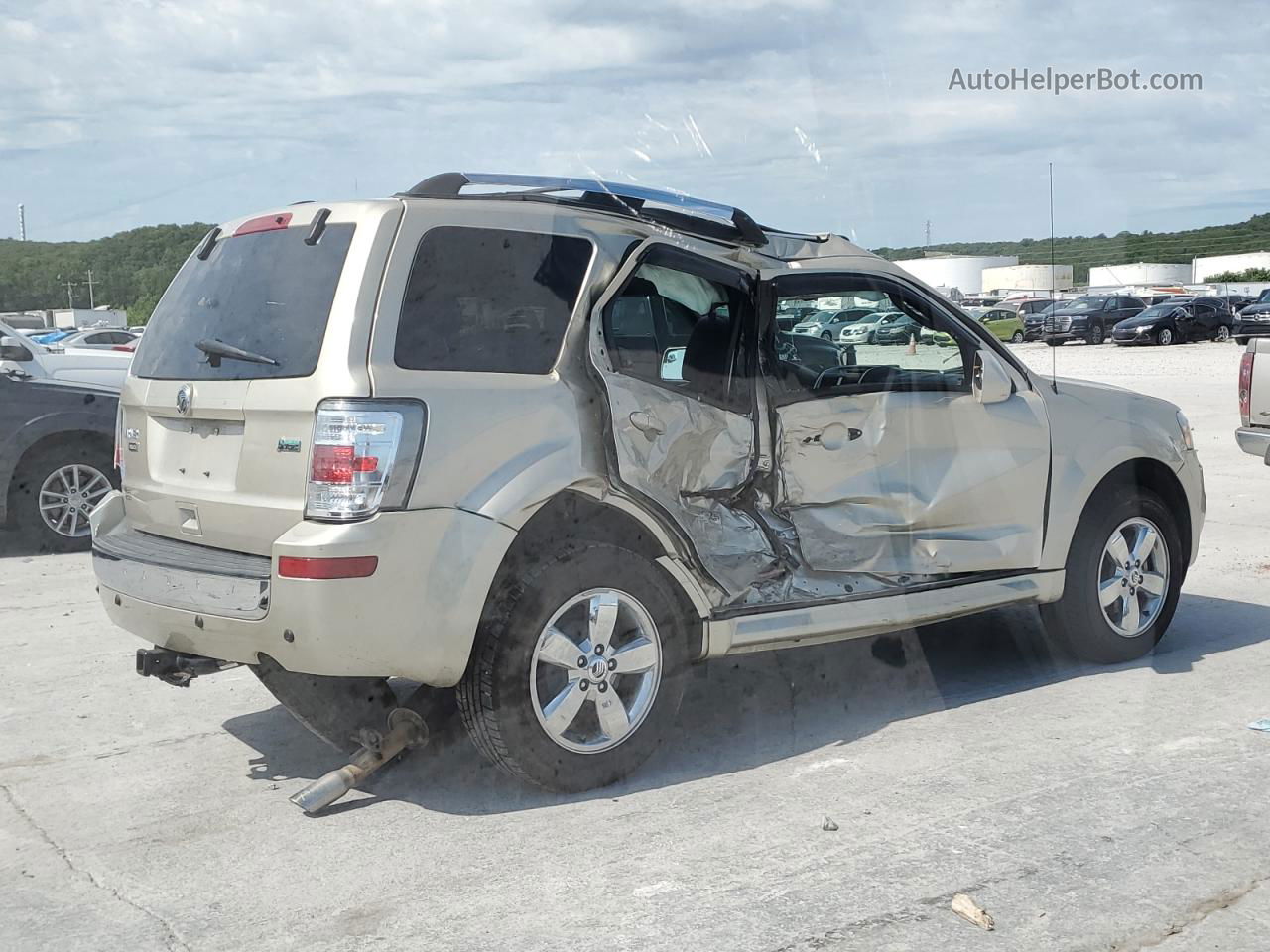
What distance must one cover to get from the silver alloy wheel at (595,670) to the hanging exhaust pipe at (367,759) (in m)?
0.52

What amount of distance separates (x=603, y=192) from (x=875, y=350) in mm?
1428

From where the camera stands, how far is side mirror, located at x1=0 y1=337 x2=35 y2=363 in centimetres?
921

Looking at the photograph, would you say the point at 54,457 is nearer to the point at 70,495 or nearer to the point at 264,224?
the point at 70,495

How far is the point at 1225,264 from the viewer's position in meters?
91.2

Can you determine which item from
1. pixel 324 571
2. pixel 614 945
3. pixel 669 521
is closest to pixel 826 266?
pixel 669 521

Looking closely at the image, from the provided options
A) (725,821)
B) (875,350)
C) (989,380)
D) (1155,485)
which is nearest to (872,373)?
(875,350)

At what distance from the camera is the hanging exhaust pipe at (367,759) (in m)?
4.58

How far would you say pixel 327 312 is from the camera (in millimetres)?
4406

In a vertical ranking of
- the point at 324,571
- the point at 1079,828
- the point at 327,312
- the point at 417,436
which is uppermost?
the point at 327,312

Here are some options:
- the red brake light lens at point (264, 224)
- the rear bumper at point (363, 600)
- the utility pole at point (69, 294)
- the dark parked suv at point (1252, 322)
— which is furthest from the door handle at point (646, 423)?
the dark parked suv at point (1252, 322)

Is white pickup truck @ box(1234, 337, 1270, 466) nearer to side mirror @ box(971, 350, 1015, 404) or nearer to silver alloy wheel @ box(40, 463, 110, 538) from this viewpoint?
side mirror @ box(971, 350, 1015, 404)

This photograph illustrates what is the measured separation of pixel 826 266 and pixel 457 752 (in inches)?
94.7

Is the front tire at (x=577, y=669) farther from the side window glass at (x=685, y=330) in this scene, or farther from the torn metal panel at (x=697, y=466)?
the side window glass at (x=685, y=330)

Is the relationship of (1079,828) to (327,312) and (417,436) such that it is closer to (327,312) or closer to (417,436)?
(417,436)
